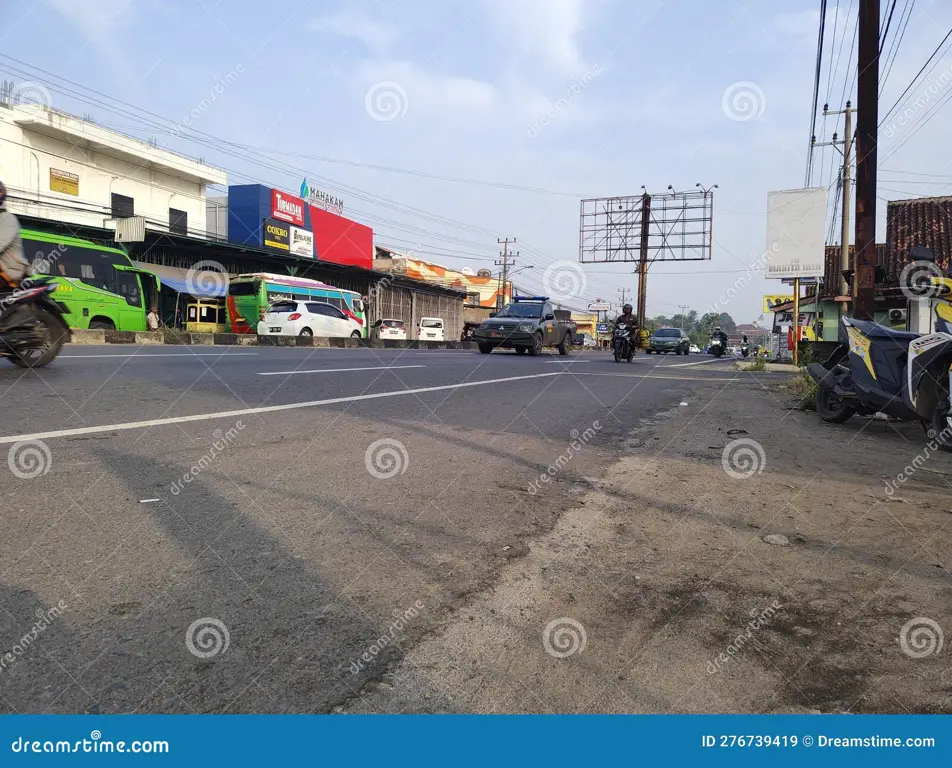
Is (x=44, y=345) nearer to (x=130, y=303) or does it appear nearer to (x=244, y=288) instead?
(x=130, y=303)

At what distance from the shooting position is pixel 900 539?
3.24m

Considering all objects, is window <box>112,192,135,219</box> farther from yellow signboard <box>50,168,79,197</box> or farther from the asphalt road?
the asphalt road

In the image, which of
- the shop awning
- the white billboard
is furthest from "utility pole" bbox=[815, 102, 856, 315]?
the shop awning

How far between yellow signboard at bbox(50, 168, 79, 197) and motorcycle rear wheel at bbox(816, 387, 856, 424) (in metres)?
28.4

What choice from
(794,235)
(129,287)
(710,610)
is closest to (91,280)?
(129,287)

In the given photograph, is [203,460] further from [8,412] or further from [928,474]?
[928,474]

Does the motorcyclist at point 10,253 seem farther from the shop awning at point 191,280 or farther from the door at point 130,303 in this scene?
the shop awning at point 191,280

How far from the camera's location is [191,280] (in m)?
30.3

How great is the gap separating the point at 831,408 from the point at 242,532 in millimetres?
6735

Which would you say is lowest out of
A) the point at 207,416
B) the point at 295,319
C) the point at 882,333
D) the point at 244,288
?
the point at 207,416

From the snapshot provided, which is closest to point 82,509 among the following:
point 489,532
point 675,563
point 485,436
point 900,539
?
point 489,532

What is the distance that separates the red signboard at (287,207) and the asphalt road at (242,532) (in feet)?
A: 107

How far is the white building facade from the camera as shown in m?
24.7

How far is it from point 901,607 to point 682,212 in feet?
132
